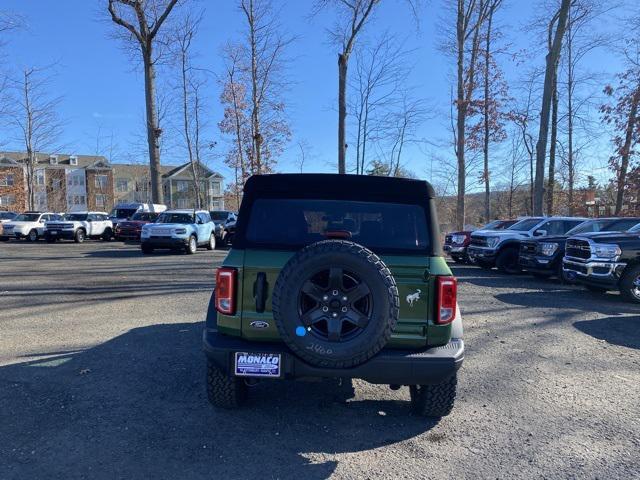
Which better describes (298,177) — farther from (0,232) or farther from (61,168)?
(61,168)

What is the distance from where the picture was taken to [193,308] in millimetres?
8039

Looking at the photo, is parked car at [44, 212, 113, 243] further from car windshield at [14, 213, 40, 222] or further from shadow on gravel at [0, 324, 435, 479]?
shadow on gravel at [0, 324, 435, 479]

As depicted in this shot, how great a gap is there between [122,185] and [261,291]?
87.9m

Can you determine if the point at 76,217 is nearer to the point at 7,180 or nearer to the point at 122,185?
→ the point at 7,180

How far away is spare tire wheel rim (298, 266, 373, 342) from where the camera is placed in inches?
121

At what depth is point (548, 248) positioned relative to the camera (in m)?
11.8

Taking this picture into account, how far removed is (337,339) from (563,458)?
5.90 feet

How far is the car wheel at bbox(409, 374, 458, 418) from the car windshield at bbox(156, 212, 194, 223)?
1693 centimetres

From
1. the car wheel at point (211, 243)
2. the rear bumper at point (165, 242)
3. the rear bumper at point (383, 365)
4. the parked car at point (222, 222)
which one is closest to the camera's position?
the rear bumper at point (383, 365)

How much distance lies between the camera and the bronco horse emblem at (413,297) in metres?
3.33

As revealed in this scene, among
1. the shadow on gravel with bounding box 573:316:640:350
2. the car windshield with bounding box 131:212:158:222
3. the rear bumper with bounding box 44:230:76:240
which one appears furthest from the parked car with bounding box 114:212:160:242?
the shadow on gravel with bounding box 573:316:640:350

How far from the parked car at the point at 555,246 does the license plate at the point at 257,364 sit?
10190 mm

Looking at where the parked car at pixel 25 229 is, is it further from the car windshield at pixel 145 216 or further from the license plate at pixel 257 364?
the license plate at pixel 257 364

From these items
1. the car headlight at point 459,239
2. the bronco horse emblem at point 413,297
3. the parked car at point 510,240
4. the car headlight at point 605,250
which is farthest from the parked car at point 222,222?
the bronco horse emblem at point 413,297
